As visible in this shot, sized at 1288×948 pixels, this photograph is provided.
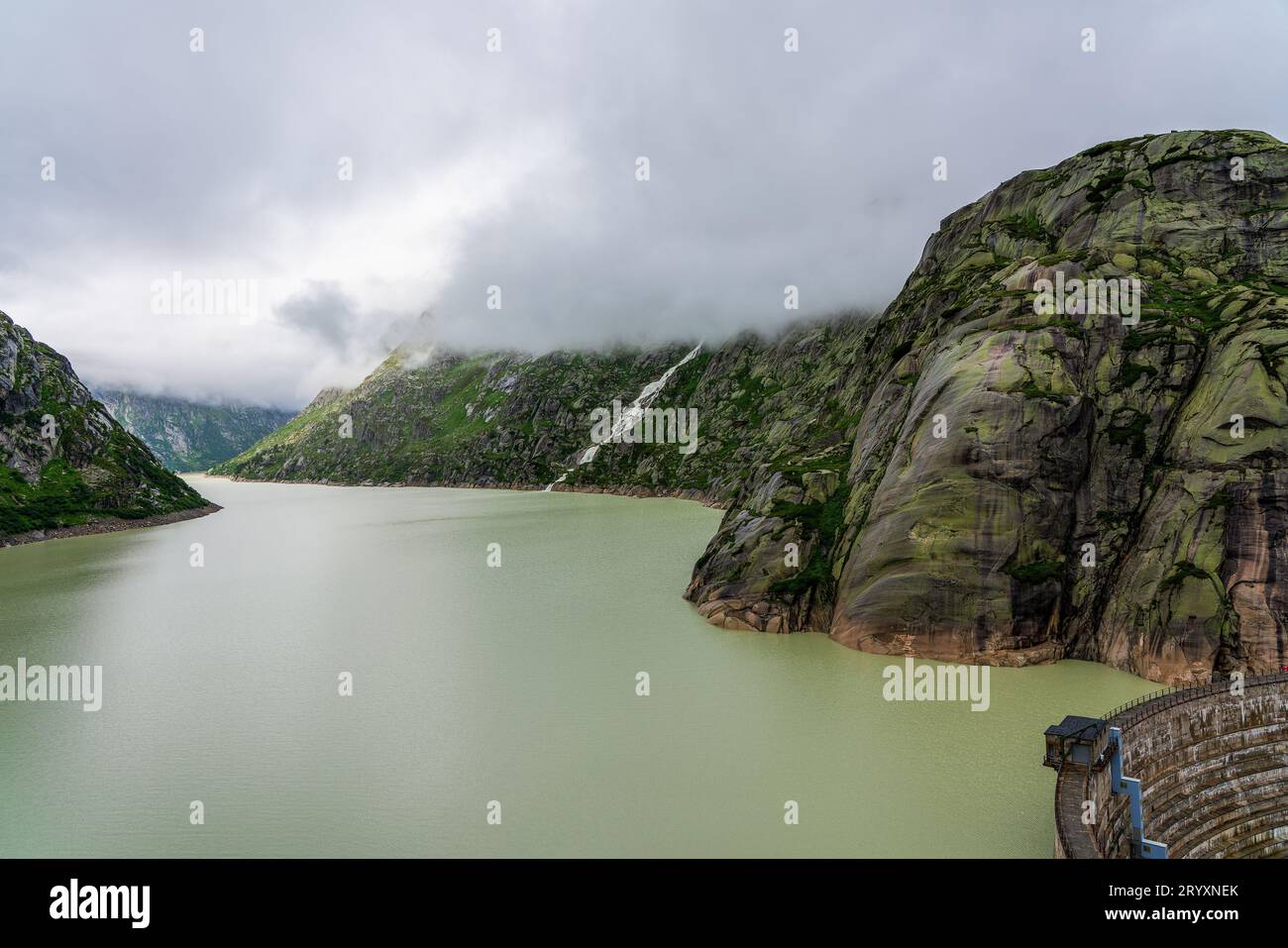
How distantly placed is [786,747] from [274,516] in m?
168

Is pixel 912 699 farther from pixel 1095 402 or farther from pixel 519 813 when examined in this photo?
pixel 1095 402

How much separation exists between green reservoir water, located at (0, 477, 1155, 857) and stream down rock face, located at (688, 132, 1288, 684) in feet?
12.2

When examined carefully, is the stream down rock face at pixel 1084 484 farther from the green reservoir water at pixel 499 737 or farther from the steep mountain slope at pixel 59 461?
the steep mountain slope at pixel 59 461

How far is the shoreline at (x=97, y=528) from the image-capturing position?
12381cm

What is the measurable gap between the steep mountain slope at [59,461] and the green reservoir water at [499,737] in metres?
81.9

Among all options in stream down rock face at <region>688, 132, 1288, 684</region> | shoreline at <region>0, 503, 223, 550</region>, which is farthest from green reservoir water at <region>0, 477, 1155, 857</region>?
shoreline at <region>0, 503, 223, 550</region>

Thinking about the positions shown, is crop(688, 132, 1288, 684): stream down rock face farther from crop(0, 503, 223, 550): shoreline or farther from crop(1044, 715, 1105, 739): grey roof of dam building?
crop(0, 503, 223, 550): shoreline

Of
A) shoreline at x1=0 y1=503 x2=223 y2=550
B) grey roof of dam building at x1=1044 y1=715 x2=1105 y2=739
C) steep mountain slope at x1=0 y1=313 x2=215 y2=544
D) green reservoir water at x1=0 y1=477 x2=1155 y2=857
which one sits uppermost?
steep mountain slope at x1=0 y1=313 x2=215 y2=544

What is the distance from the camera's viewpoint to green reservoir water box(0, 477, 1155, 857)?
2678 cm

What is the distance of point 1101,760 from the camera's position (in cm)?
2544

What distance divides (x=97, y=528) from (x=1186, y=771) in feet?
565

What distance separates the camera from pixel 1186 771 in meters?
30.4

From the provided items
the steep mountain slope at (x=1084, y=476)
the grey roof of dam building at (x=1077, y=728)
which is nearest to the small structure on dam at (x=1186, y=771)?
the grey roof of dam building at (x=1077, y=728)

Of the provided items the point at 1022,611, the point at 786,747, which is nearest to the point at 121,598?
the point at 786,747
